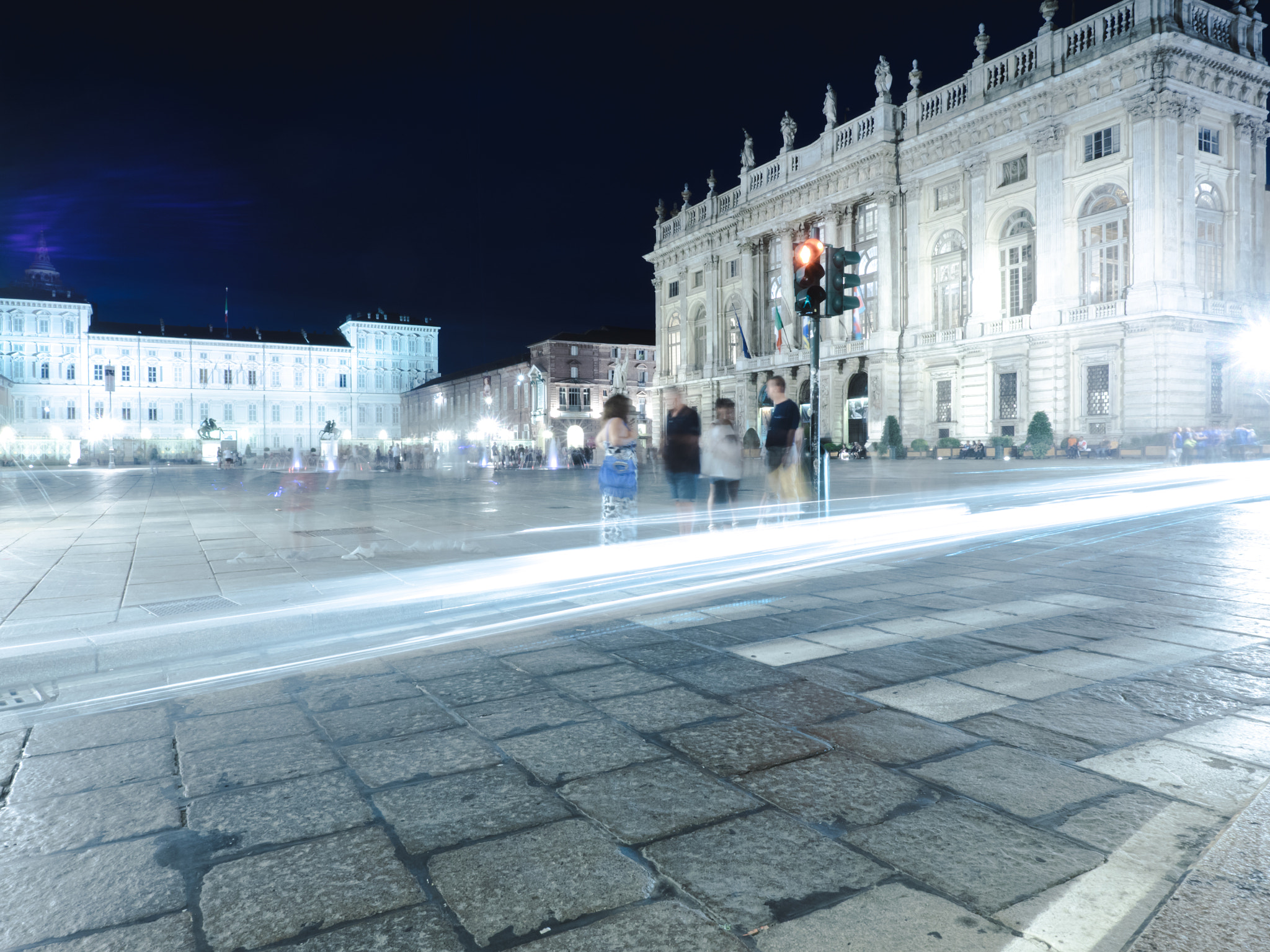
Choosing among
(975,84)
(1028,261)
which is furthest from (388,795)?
(975,84)

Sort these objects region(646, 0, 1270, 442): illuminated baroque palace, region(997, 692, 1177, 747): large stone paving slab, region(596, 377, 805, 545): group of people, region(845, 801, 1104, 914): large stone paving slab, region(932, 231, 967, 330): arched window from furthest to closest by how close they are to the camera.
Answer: region(932, 231, 967, 330): arched window → region(646, 0, 1270, 442): illuminated baroque palace → region(596, 377, 805, 545): group of people → region(997, 692, 1177, 747): large stone paving slab → region(845, 801, 1104, 914): large stone paving slab

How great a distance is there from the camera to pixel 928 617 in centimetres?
560

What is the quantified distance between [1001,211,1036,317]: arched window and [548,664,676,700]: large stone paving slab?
33.4 metres

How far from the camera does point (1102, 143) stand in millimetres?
29422

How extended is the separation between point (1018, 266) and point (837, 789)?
3551 centimetres


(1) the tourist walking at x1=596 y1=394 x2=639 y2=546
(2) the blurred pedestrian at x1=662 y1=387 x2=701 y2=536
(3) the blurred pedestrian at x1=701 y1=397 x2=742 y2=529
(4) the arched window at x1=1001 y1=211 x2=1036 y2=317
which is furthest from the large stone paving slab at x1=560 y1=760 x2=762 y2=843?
(4) the arched window at x1=1001 y1=211 x2=1036 y2=317

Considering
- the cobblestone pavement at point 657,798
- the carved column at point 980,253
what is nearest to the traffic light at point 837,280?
the cobblestone pavement at point 657,798

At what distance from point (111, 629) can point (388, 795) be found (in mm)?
3670

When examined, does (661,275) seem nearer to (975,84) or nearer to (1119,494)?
(975,84)

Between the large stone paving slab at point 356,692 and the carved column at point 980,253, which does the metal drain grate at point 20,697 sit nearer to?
the large stone paving slab at point 356,692

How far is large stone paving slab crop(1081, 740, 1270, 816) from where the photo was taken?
2.67m

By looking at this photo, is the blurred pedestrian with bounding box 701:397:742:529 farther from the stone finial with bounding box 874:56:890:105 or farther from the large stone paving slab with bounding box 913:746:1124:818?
the stone finial with bounding box 874:56:890:105

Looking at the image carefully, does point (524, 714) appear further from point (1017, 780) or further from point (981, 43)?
point (981, 43)

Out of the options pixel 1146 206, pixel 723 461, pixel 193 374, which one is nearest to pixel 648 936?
pixel 723 461
